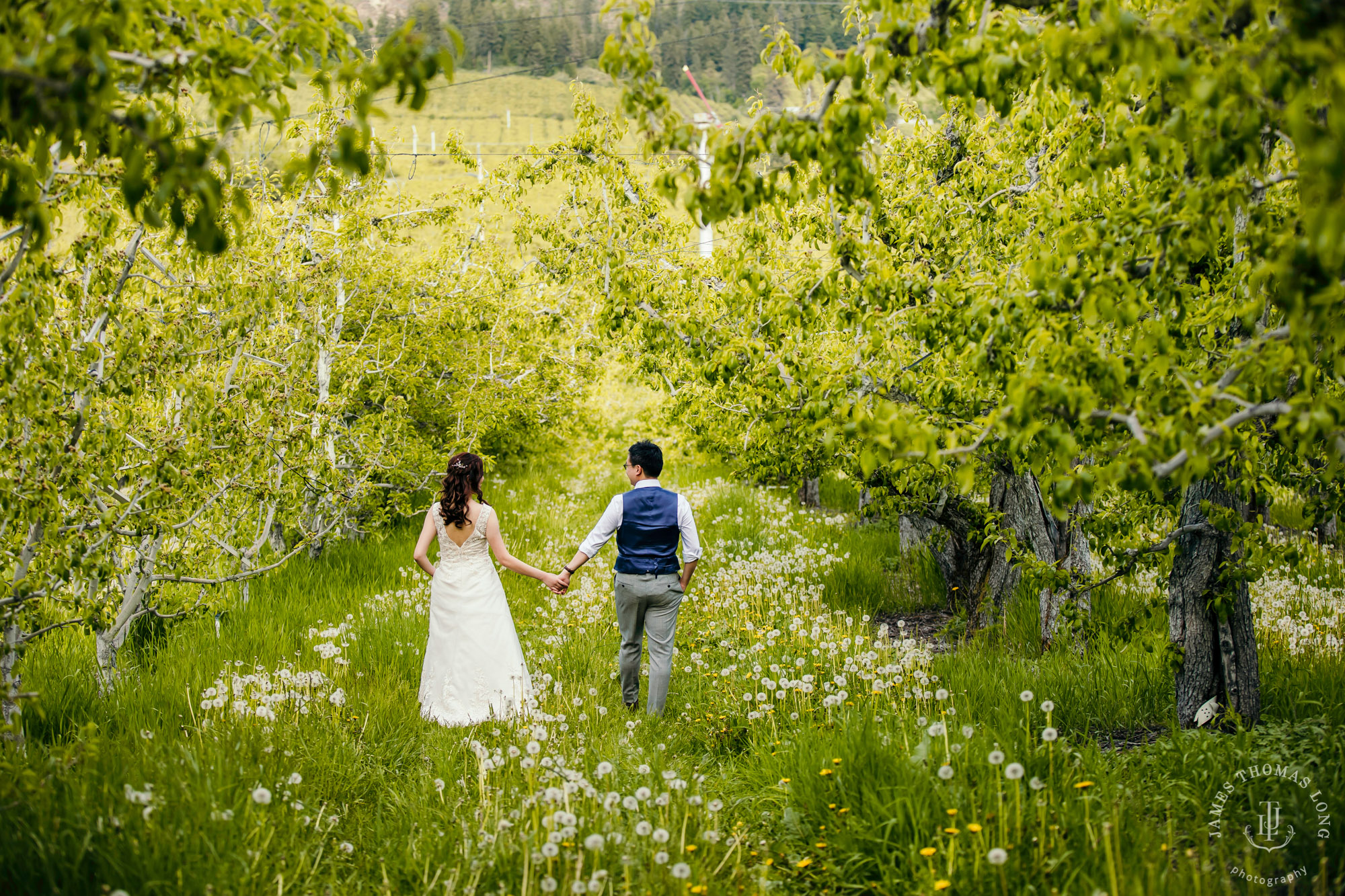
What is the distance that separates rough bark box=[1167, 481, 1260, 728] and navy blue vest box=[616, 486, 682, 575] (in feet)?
12.5

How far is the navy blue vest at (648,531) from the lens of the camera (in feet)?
22.9

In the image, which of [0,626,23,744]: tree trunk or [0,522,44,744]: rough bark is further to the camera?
[0,626,23,744]: tree trunk

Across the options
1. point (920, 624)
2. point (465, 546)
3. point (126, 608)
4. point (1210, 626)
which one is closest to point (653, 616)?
point (465, 546)

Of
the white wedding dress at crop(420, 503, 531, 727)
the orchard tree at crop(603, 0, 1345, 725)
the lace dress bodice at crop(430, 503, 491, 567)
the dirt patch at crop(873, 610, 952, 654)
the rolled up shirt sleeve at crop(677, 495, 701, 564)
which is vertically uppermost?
the orchard tree at crop(603, 0, 1345, 725)

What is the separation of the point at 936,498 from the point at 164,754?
7287 mm

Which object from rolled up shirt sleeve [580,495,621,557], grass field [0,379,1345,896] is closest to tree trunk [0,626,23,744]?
grass field [0,379,1345,896]

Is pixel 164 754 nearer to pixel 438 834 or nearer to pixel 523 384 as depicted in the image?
pixel 438 834

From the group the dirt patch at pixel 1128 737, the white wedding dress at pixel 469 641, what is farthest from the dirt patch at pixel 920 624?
the white wedding dress at pixel 469 641

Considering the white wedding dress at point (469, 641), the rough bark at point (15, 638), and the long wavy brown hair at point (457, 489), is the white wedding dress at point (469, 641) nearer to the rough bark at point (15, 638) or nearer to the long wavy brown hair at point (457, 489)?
the long wavy brown hair at point (457, 489)

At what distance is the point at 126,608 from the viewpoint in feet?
22.6

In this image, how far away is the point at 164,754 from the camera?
15.8ft

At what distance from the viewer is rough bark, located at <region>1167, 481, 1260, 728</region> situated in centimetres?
557

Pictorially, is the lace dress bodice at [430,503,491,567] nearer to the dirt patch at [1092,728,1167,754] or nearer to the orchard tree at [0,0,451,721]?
the orchard tree at [0,0,451,721]

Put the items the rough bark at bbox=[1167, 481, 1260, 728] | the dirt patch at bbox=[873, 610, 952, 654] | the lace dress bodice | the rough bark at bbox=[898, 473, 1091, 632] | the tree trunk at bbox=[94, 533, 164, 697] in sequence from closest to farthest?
the rough bark at bbox=[1167, 481, 1260, 728] → the tree trunk at bbox=[94, 533, 164, 697] → the lace dress bodice → the rough bark at bbox=[898, 473, 1091, 632] → the dirt patch at bbox=[873, 610, 952, 654]
